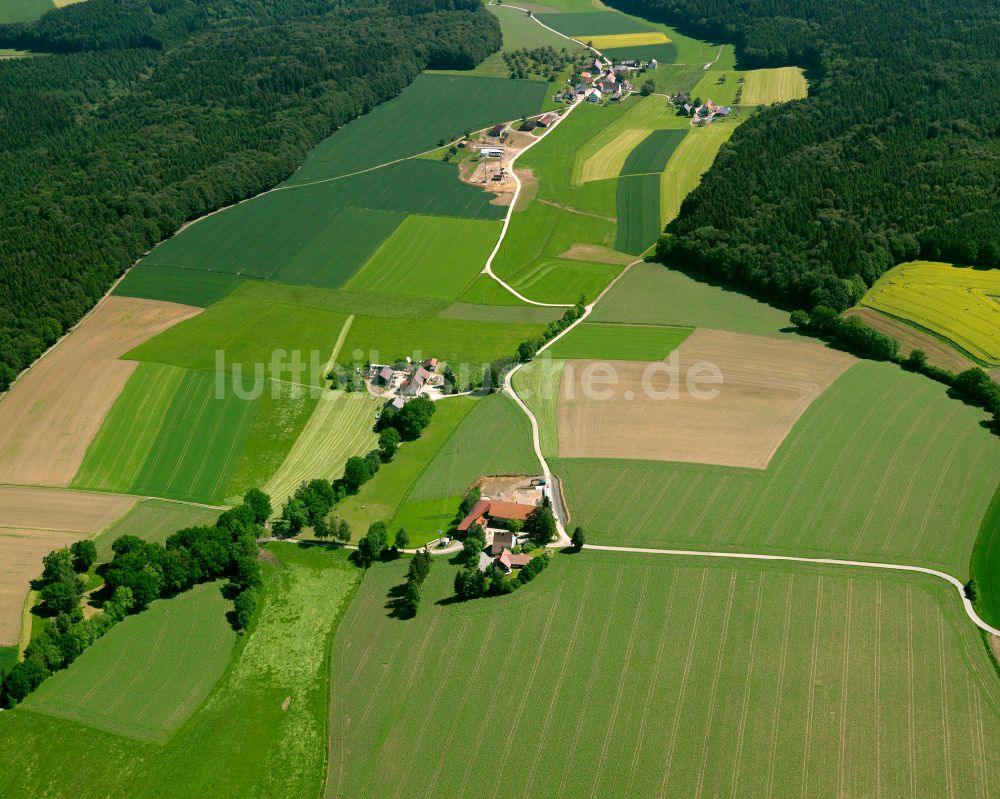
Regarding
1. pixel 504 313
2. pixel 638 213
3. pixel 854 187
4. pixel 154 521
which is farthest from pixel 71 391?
pixel 854 187

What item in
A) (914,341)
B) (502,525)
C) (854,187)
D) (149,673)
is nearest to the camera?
(149,673)

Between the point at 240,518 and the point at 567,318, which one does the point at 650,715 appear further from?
the point at 567,318

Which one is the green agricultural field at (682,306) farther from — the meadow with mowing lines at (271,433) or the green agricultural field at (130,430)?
the green agricultural field at (130,430)

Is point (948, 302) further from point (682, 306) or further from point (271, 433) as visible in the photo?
point (271, 433)

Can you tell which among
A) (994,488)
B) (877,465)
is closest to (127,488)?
(877,465)

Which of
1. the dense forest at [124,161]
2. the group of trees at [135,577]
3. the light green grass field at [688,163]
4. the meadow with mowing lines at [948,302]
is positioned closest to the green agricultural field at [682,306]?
the meadow with mowing lines at [948,302]

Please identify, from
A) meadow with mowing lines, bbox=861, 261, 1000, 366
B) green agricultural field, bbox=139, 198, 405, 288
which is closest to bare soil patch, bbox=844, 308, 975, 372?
meadow with mowing lines, bbox=861, 261, 1000, 366
